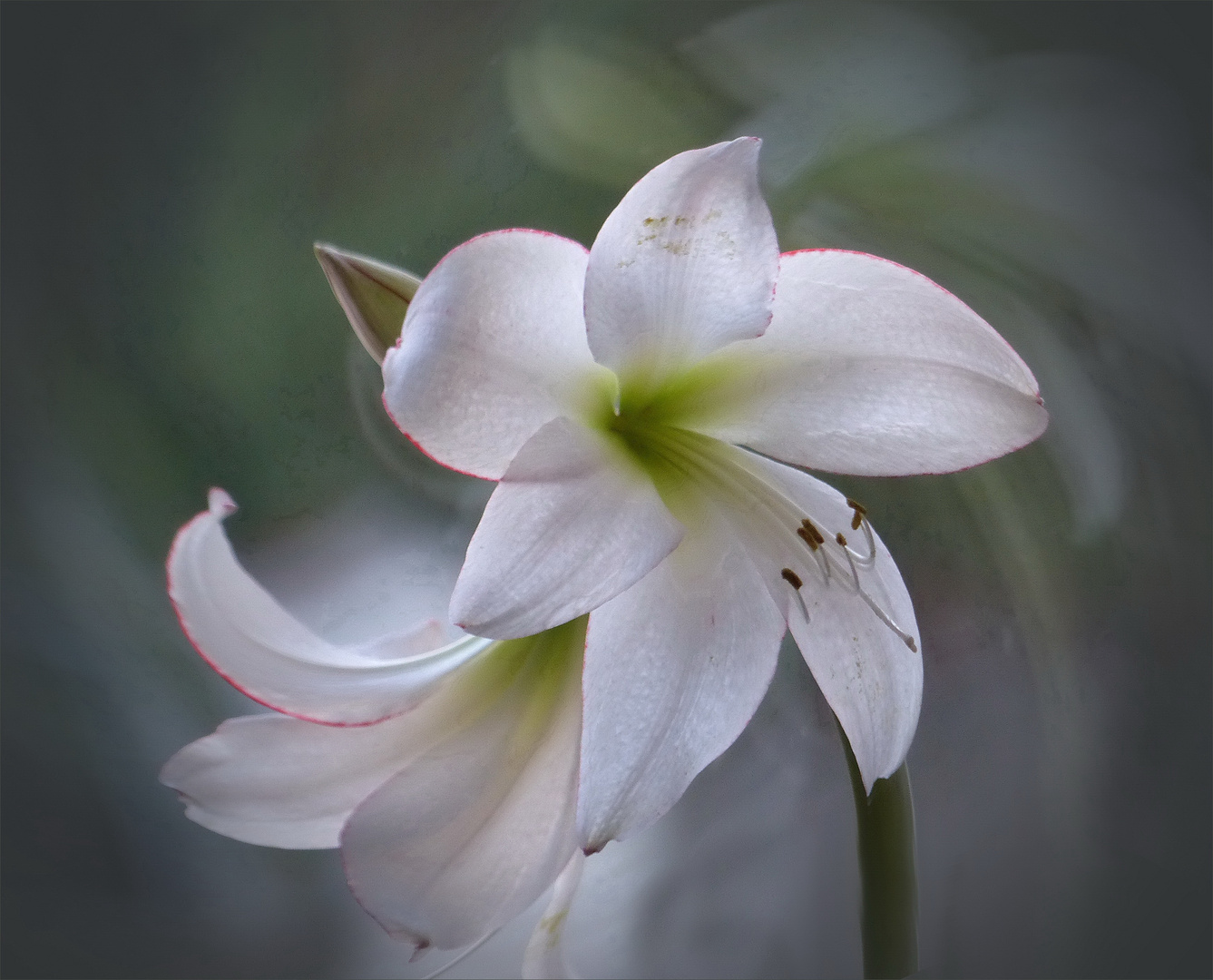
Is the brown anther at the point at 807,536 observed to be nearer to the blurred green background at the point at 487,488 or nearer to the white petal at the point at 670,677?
the white petal at the point at 670,677

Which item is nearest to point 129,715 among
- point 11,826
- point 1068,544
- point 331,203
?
point 11,826

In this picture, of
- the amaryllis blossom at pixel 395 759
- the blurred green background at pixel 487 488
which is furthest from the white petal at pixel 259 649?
the blurred green background at pixel 487 488

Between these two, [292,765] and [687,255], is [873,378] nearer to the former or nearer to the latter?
[687,255]

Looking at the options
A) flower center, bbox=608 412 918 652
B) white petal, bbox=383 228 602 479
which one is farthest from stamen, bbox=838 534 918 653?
white petal, bbox=383 228 602 479

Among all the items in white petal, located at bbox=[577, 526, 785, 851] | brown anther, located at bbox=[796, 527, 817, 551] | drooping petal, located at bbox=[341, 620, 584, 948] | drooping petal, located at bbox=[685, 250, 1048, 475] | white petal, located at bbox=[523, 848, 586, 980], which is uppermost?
drooping petal, located at bbox=[685, 250, 1048, 475]

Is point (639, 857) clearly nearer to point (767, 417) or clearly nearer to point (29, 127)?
point (767, 417)

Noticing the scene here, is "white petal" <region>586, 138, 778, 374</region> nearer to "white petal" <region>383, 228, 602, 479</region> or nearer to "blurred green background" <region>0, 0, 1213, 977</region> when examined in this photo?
"white petal" <region>383, 228, 602, 479</region>
